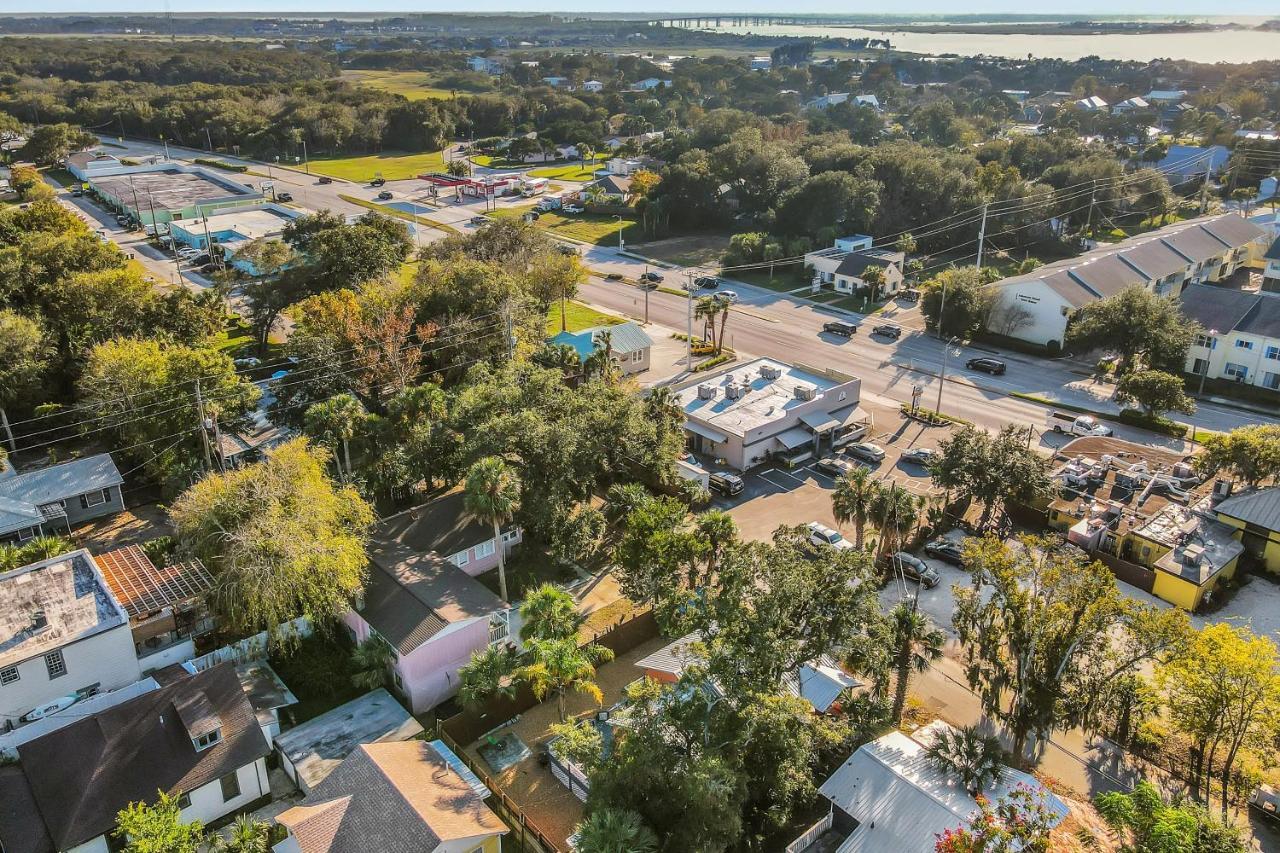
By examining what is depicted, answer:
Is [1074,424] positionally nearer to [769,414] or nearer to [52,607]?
[769,414]

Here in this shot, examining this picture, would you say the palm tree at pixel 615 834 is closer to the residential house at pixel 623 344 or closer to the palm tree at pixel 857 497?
the palm tree at pixel 857 497

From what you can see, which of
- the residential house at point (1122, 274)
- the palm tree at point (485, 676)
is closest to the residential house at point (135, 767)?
the palm tree at point (485, 676)

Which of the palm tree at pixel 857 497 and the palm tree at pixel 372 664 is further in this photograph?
the palm tree at pixel 857 497

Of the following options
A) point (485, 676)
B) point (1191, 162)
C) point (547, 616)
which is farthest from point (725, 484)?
point (1191, 162)

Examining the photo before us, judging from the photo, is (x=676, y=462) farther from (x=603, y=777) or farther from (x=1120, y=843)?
(x=1120, y=843)

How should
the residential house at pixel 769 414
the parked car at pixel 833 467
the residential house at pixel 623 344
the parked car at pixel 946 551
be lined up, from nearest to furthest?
the parked car at pixel 946 551 → the parked car at pixel 833 467 → the residential house at pixel 769 414 → the residential house at pixel 623 344

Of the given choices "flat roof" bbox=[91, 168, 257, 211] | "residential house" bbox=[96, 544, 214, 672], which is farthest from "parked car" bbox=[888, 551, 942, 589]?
"flat roof" bbox=[91, 168, 257, 211]
